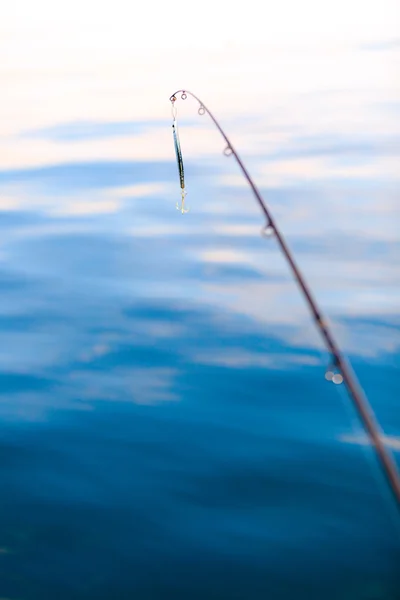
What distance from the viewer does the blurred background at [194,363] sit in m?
6.85

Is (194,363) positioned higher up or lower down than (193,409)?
higher up

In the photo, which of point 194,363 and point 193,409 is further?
point 194,363

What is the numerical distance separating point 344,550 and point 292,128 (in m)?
17.9

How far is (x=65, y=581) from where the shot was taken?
6.60m

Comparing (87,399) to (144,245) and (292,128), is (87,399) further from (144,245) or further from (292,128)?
(292,128)

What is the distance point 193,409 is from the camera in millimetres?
9016

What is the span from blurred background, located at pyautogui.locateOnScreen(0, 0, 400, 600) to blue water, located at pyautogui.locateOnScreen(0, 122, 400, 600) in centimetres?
2

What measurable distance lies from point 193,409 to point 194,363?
3.60ft

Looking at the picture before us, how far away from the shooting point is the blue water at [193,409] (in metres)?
6.77

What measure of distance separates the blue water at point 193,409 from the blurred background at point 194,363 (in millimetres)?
22

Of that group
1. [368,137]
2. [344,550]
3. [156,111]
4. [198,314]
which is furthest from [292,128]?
[344,550]

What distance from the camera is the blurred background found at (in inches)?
270

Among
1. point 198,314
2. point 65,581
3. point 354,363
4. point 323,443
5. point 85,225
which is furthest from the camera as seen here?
point 85,225

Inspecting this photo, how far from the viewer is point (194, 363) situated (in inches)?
396
